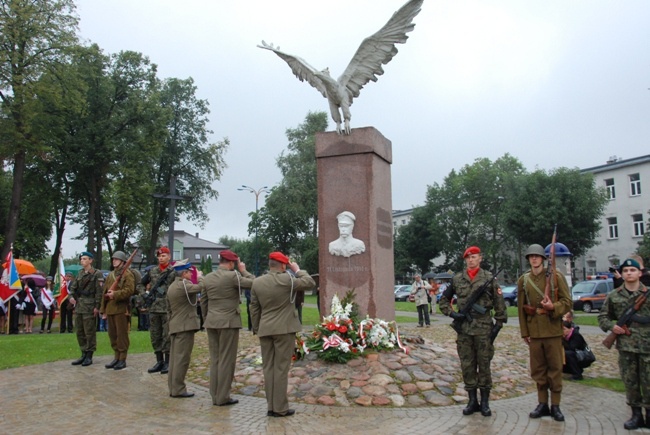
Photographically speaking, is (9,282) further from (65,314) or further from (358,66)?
(358,66)

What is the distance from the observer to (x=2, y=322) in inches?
652

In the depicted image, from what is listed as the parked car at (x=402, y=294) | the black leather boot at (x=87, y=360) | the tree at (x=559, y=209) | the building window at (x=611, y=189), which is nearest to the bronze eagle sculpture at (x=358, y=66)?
the black leather boot at (x=87, y=360)

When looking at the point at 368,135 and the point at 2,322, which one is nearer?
the point at 368,135

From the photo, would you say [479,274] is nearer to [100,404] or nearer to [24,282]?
[100,404]

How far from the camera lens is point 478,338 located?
6246mm

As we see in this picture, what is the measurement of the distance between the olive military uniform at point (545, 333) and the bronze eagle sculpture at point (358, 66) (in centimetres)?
444

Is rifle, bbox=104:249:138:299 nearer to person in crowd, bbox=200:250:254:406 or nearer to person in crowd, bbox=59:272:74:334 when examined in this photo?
person in crowd, bbox=200:250:254:406

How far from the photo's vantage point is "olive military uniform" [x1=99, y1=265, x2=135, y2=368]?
9.36 metres

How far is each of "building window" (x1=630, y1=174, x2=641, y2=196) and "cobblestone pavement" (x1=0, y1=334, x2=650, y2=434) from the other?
126 feet

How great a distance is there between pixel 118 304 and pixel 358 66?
19.6 ft

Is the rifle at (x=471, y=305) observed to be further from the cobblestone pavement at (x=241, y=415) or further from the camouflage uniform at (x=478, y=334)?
the cobblestone pavement at (x=241, y=415)

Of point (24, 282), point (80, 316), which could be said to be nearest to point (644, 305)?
point (80, 316)

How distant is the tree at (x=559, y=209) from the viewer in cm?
3650

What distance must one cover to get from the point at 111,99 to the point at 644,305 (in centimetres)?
3200
